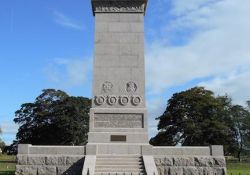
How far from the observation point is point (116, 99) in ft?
63.7

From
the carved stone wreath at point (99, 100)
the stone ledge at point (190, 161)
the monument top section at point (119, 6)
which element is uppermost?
the monument top section at point (119, 6)

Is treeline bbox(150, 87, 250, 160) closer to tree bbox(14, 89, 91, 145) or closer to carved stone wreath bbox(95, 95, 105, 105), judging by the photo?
tree bbox(14, 89, 91, 145)

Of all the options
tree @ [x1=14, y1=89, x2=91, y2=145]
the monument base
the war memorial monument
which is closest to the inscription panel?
the war memorial monument

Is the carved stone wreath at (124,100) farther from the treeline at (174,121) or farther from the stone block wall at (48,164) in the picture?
the treeline at (174,121)

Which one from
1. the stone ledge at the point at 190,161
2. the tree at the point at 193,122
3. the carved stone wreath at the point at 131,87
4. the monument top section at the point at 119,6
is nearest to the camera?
the stone ledge at the point at 190,161

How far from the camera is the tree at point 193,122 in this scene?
151ft

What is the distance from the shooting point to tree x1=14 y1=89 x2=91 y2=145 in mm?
53906

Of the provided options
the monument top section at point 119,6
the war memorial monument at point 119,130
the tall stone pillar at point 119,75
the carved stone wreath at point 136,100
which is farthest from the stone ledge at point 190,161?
the monument top section at point 119,6

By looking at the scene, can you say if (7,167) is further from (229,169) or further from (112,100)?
(229,169)

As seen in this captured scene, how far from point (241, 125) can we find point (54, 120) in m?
26.9

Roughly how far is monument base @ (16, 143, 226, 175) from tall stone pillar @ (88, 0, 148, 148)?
72 cm

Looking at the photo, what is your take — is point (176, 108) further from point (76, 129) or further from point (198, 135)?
point (76, 129)

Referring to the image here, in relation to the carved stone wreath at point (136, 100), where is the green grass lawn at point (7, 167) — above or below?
below

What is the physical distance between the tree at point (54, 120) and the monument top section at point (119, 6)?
34707mm
